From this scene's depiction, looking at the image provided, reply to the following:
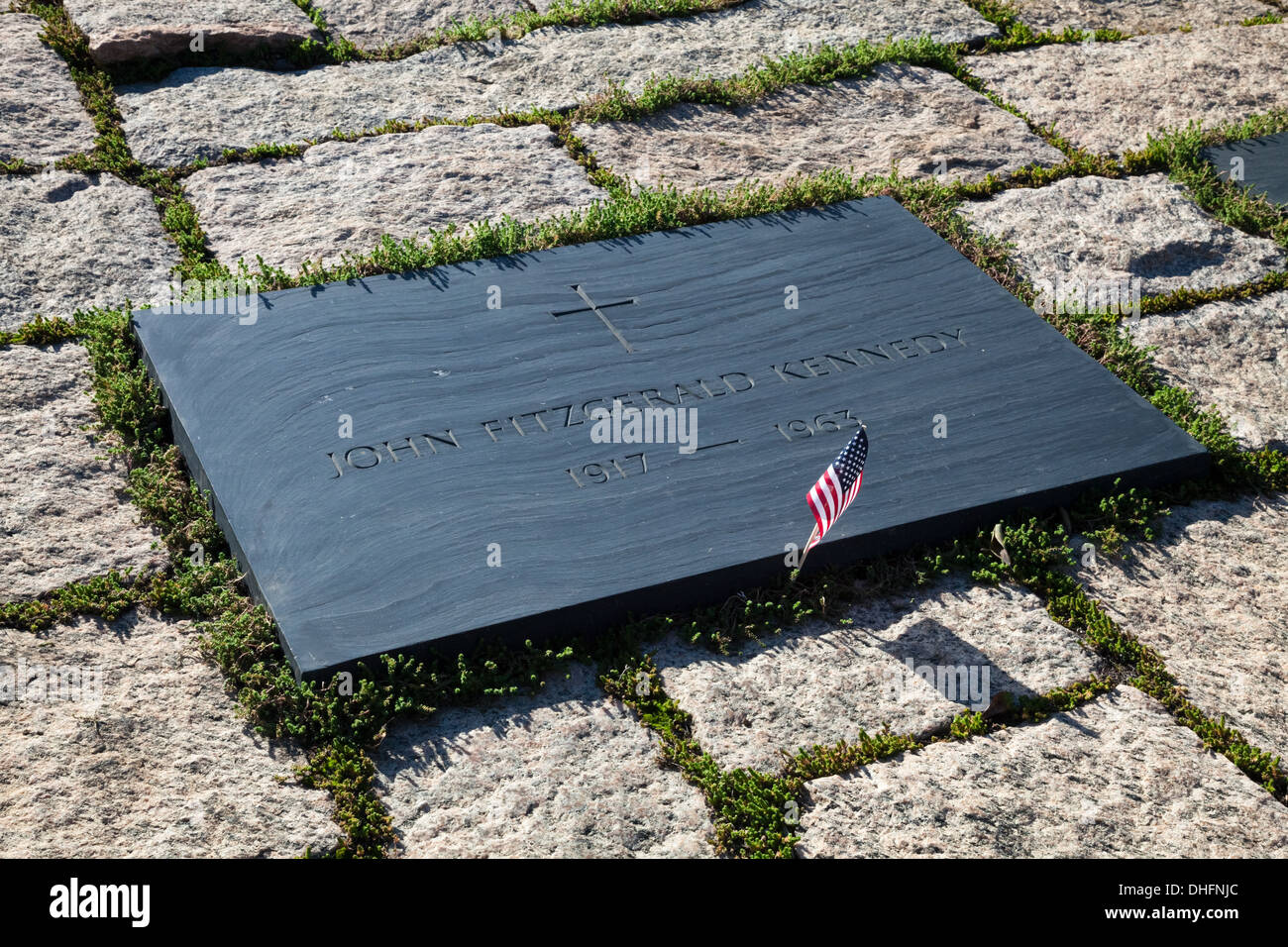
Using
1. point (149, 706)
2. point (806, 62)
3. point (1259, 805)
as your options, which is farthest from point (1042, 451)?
point (806, 62)

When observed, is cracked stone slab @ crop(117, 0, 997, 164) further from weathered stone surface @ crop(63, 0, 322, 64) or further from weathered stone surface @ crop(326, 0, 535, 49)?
weathered stone surface @ crop(326, 0, 535, 49)

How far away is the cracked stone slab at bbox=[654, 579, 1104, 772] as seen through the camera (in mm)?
3805

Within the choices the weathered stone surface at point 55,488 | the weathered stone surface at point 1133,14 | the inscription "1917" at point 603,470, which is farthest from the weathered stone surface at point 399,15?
the inscription "1917" at point 603,470

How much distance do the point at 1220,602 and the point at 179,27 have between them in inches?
247

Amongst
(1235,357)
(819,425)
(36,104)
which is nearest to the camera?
(819,425)

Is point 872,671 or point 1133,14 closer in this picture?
point 872,671

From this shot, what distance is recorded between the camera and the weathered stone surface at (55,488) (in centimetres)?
419

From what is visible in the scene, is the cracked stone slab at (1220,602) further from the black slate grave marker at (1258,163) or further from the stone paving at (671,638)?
the black slate grave marker at (1258,163)

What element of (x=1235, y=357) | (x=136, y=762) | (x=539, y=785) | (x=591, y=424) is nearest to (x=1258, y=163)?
(x=1235, y=357)

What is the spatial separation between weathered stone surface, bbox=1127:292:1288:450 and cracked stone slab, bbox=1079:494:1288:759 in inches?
18.6

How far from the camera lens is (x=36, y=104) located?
21.9ft

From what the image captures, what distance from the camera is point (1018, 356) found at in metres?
5.18

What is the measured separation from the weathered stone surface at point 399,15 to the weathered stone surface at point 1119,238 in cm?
346

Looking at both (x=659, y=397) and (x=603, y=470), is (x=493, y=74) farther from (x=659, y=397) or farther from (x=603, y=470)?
(x=603, y=470)
